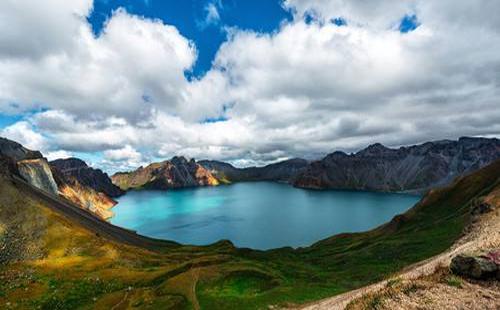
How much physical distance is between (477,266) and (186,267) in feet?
226

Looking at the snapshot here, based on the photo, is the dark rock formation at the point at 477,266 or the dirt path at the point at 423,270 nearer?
the dark rock formation at the point at 477,266

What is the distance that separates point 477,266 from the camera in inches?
849

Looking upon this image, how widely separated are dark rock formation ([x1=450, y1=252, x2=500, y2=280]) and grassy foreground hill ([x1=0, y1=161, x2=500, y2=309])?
100 ft

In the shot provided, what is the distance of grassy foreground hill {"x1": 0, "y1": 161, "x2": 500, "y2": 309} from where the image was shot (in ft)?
179

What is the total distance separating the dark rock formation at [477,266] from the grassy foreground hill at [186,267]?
3051 centimetres

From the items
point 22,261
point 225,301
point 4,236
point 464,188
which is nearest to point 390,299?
point 225,301

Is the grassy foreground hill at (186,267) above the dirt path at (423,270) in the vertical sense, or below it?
below

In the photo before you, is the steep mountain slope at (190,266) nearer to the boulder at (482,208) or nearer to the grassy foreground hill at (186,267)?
the grassy foreground hill at (186,267)

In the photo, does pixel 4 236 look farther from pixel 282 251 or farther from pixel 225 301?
pixel 282 251

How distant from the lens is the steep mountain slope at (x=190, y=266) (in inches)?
2157

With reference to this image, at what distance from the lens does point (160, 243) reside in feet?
492

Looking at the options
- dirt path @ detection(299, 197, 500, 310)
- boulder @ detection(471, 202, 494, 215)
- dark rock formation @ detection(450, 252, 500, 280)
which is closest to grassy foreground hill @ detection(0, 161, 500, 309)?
boulder @ detection(471, 202, 494, 215)

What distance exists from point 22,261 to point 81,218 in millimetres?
61599

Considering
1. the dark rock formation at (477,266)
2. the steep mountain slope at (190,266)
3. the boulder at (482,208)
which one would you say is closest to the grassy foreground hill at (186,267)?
the steep mountain slope at (190,266)
